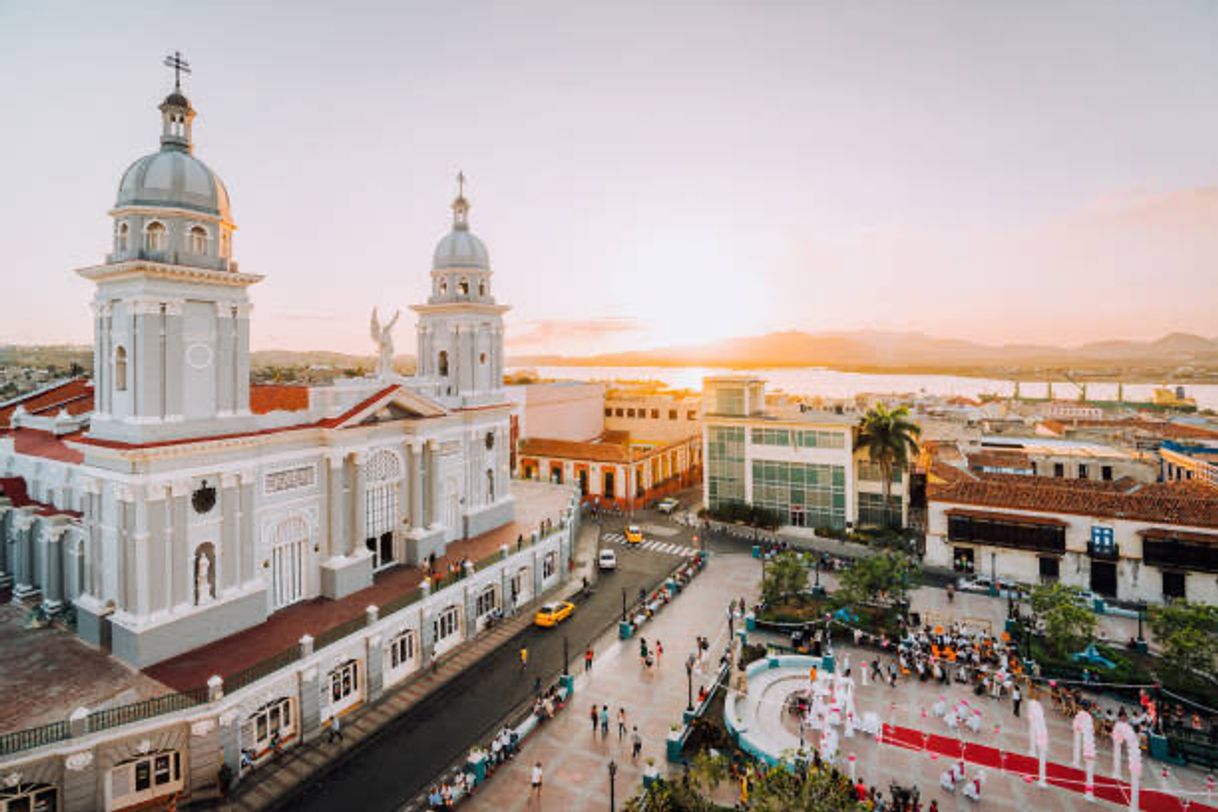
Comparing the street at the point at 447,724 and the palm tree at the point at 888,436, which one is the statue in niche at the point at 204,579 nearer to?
Answer: the street at the point at 447,724

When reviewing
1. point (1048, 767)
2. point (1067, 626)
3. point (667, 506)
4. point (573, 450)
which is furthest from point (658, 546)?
point (1048, 767)

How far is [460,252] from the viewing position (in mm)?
33188

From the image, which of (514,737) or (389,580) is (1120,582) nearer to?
(514,737)

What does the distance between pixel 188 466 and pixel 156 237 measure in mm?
7607

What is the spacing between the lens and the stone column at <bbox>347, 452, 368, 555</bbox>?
25.3 meters

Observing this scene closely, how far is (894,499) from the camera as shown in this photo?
41.2m

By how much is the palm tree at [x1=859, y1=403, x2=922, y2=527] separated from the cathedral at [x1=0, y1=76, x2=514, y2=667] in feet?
90.6

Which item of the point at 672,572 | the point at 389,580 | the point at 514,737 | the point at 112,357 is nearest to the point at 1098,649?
the point at 672,572

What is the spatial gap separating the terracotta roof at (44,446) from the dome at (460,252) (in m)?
17.7

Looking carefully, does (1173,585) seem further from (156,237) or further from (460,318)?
(156,237)

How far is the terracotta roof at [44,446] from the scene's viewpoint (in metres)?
24.3

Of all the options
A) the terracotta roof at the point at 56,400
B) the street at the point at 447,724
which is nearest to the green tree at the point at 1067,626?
the street at the point at 447,724

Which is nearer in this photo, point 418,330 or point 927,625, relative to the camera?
point 927,625

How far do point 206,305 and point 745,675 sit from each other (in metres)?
24.0
